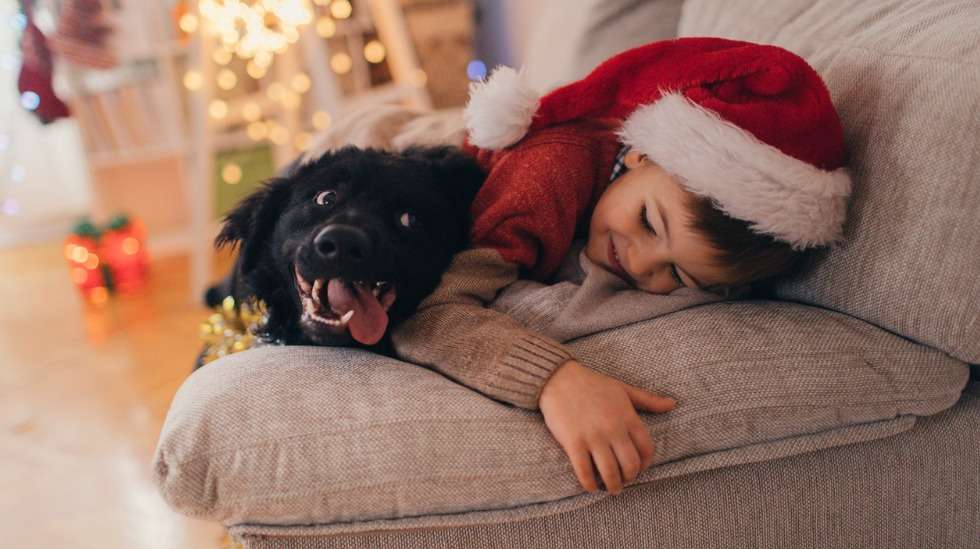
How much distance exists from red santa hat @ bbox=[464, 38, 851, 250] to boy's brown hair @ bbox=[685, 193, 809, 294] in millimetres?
20

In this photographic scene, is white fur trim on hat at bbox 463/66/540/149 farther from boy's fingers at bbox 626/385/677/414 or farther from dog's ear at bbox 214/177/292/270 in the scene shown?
boy's fingers at bbox 626/385/677/414

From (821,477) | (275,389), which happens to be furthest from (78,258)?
(821,477)

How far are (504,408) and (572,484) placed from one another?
11 cm

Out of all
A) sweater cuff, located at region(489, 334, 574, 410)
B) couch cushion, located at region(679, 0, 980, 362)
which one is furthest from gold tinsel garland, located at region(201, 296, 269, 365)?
couch cushion, located at region(679, 0, 980, 362)

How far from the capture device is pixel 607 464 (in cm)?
77

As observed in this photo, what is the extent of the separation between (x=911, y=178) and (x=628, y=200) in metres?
0.36

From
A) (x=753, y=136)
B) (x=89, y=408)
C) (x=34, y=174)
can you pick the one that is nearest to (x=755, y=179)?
(x=753, y=136)

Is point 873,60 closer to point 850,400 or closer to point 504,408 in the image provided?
point 850,400

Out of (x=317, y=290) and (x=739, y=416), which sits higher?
(x=317, y=290)

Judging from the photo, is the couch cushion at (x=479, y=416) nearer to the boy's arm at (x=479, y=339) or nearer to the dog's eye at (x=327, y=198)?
the boy's arm at (x=479, y=339)

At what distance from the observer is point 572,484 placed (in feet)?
2.58

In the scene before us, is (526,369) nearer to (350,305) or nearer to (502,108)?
(350,305)

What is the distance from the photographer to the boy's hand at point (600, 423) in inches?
30.4

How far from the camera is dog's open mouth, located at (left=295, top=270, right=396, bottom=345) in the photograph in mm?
924
